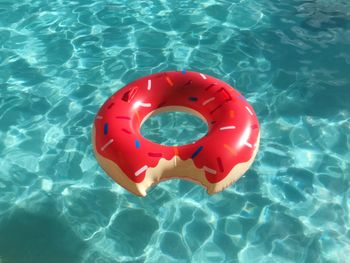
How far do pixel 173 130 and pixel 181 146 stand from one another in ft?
4.09

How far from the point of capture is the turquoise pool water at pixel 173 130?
13.5 feet

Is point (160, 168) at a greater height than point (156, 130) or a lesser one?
greater

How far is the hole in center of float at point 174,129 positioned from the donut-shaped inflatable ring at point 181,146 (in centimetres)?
69

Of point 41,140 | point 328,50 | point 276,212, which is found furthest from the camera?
A: point 328,50

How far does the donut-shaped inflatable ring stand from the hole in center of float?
2.28 feet

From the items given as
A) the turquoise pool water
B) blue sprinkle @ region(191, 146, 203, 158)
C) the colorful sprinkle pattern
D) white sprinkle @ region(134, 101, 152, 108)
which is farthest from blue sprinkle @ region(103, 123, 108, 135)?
the turquoise pool water

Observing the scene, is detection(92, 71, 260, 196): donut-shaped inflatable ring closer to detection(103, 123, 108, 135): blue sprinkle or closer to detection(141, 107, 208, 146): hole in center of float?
detection(103, 123, 108, 135): blue sprinkle

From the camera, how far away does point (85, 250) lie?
159 inches

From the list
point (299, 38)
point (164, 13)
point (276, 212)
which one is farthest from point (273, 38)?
point (276, 212)

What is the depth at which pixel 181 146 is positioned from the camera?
3.81 m

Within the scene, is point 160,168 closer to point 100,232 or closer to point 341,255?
point 100,232

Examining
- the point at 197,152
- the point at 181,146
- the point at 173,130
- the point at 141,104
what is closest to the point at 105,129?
the point at 141,104

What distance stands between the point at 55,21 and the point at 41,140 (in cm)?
241

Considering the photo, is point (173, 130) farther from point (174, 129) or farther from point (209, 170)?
point (209, 170)
